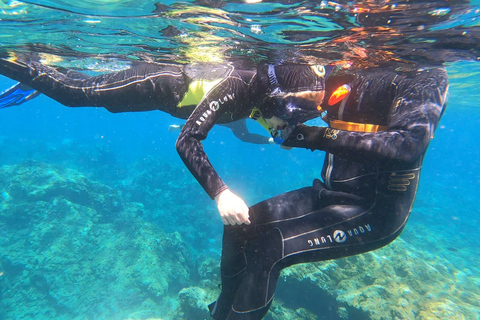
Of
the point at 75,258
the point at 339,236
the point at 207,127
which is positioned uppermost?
the point at 207,127

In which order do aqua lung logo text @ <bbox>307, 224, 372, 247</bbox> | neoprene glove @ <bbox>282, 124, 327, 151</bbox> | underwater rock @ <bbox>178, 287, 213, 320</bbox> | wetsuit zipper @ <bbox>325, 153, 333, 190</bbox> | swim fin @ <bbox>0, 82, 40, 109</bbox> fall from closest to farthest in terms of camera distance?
neoprene glove @ <bbox>282, 124, 327, 151</bbox> < aqua lung logo text @ <bbox>307, 224, 372, 247</bbox> < wetsuit zipper @ <bbox>325, 153, 333, 190</bbox> < swim fin @ <bbox>0, 82, 40, 109</bbox> < underwater rock @ <bbox>178, 287, 213, 320</bbox>

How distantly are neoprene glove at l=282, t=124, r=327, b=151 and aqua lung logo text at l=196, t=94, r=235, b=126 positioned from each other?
915 mm

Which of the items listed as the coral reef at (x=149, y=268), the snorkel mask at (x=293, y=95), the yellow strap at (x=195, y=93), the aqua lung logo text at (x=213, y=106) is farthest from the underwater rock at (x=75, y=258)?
the snorkel mask at (x=293, y=95)

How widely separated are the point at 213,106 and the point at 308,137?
115 cm

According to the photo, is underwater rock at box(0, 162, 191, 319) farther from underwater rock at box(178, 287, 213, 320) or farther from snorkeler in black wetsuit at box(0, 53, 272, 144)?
snorkeler in black wetsuit at box(0, 53, 272, 144)

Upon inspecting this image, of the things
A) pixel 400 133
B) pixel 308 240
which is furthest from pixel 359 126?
pixel 308 240

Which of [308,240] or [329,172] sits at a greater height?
[329,172]

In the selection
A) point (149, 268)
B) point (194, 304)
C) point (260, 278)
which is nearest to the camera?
point (260, 278)

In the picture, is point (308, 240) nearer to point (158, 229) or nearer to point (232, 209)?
point (232, 209)

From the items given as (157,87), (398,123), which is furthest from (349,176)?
(157,87)

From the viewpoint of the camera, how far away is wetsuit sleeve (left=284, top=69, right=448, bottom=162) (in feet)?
7.19

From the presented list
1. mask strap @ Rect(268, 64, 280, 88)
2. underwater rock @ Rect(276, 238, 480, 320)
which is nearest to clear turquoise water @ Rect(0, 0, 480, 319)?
underwater rock @ Rect(276, 238, 480, 320)

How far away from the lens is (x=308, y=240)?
8.98ft

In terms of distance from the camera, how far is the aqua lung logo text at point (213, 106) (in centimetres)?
281
